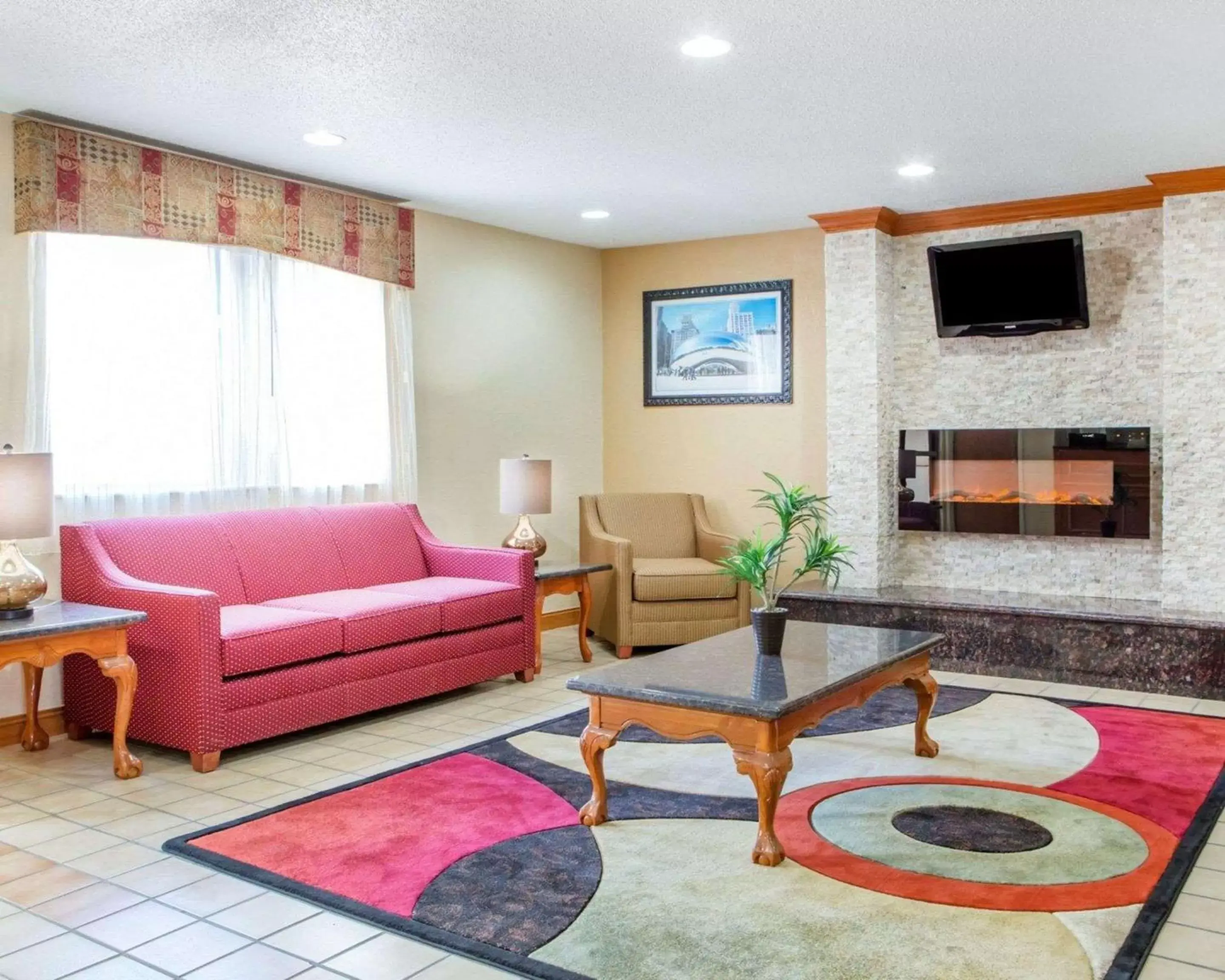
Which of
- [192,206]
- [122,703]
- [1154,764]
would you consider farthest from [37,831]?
[1154,764]

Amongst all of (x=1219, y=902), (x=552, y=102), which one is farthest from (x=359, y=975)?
(x=552, y=102)

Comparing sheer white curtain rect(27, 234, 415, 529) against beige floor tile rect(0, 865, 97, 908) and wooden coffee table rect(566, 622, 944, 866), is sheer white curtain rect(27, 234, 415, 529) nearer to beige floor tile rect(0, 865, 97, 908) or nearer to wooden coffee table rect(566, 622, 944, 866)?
beige floor tile rect(0, 865, 97, 908)

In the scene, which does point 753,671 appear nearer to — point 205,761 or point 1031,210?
point 205,761

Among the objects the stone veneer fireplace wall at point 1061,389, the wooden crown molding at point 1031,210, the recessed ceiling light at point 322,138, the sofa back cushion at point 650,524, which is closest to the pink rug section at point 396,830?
the recessed ceiling light at point 322,138

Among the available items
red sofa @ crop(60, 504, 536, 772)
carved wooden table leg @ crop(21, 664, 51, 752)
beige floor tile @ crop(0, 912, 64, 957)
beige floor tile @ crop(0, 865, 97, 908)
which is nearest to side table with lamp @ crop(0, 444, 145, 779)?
red sofa @ crop(60, 504, 536, 772)

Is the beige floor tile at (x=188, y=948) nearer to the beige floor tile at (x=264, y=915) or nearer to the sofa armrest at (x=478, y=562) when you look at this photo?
the beige floor tile at (x=264, y=915)

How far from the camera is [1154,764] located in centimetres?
419

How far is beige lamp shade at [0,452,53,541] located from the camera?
3980mm

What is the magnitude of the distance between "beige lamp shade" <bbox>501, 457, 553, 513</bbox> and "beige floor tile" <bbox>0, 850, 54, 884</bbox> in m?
3.28

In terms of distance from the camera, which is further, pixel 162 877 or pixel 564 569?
pixel 564 569

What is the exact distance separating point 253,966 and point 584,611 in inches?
147

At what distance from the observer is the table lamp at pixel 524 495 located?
622cm

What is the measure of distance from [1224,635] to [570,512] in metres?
3.93

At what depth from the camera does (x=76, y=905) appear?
2.94 m
